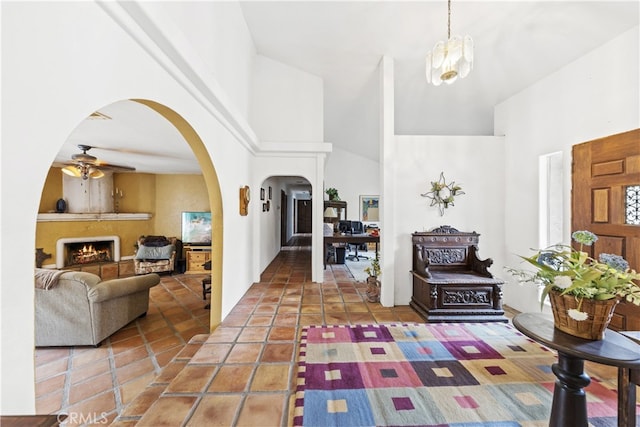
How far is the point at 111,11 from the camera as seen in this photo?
4.09ft

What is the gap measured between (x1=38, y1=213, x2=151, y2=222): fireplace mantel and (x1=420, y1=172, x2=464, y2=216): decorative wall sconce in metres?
6.37

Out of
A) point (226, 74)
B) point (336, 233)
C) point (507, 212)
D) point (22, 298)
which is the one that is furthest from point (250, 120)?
point (507, 212)

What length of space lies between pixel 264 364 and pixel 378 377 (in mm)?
917

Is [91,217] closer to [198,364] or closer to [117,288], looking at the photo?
[117,288]

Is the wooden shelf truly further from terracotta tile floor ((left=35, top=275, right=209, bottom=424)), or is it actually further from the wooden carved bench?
the wooden carved bench

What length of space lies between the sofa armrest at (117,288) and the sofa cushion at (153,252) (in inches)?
99.9

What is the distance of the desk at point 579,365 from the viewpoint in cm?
115

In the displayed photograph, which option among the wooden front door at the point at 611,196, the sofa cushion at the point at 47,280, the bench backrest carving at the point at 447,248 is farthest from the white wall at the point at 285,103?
the wooden front door at the point at 611,196

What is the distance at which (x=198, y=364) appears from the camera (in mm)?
2119

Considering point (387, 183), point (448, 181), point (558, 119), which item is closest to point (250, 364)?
point (387, 183)

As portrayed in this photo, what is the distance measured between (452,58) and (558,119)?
185 cm

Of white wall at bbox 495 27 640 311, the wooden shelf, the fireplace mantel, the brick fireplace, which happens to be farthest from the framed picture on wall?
the brick fireplace

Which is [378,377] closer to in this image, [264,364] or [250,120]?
[264,364]

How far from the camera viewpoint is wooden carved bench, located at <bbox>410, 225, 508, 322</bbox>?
9.89 feet
